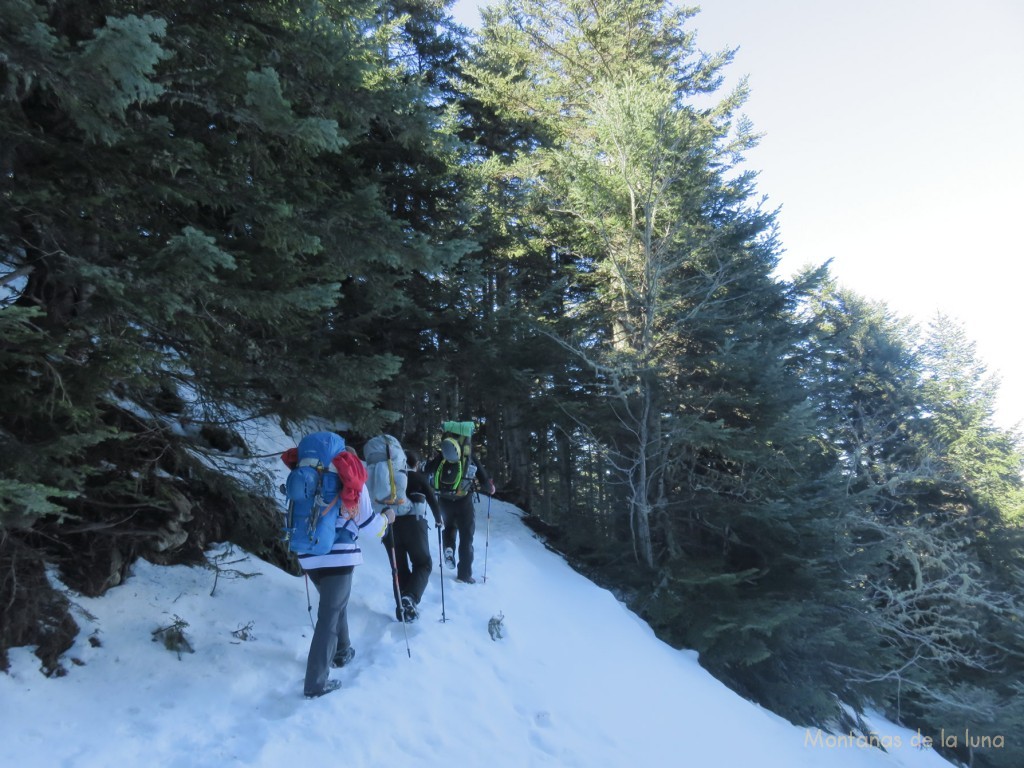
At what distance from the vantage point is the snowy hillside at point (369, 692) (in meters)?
3.85

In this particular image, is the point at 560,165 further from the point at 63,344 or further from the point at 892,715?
the point at 892,715

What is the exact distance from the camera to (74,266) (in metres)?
3.71

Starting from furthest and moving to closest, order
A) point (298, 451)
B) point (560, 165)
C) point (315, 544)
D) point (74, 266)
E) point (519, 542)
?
point (560, 165) < point (519, 542) < point (298, 451) < point (315, 544) < point (74, 266)

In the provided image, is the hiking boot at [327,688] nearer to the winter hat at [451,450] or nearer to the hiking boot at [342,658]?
the hiking boot at [342,658]

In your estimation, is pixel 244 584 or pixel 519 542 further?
pixel 519 542

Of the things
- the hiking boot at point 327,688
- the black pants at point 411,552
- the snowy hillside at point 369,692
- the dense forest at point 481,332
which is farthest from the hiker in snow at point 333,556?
the black pants at point 411,552

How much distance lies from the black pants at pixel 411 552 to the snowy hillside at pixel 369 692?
0.35 meters

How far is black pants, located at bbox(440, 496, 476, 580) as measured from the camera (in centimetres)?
795

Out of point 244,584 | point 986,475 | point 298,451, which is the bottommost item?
point 244,584

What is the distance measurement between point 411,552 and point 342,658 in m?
1.49

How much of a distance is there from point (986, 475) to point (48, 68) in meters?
27.4

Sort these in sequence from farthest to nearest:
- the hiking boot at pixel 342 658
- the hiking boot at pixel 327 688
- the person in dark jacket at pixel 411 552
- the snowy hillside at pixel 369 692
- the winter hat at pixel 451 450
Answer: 1. the winter hat at pixel 451 450
2. the person in dark jacket at pixel 411 552
3. the hiking boot at pixel 342 658
4. the hiking boot at pixel 327 688
5. the snowy hillside at pixel 369 692

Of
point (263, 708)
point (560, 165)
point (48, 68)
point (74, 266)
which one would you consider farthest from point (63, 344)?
point (560, 165)

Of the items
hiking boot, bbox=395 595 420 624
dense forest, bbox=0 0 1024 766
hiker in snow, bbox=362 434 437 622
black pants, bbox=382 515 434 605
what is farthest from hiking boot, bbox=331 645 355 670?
dense forest, bbox=0 0 1024 766
